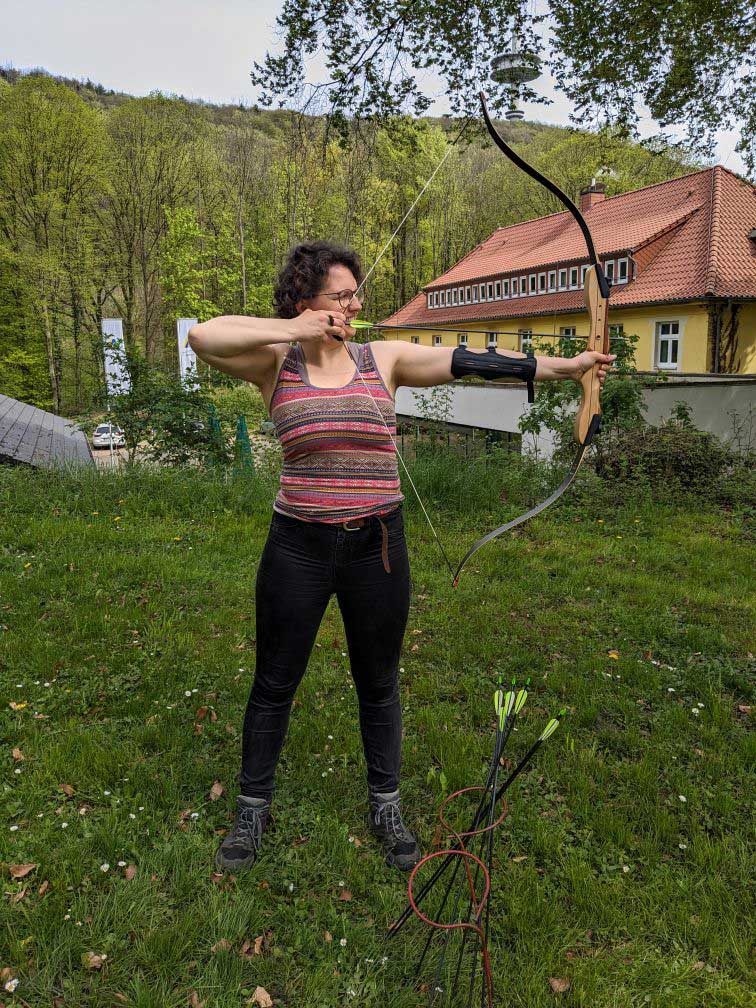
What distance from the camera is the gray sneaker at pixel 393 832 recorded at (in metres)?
1.69

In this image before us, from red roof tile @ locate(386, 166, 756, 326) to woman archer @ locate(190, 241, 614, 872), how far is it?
10902 millimetres

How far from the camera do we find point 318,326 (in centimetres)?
145

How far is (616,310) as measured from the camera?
1499 centimetres

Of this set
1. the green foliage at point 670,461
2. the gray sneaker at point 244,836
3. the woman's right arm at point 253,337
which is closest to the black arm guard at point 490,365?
the woman's right arm at point 253,337

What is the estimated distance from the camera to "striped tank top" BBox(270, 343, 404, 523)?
59.2 inches

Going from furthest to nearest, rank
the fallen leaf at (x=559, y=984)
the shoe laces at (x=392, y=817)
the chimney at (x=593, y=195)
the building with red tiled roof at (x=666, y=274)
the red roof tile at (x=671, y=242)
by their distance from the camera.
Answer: the chimney at (x=593, y=195) → the red roof tile at (x=671, y=242) → the building with red tiled roof at (x=666, y=274) → the shoe laces at (x=392, y=817) → the fallen leaf at (x=559, y=984)

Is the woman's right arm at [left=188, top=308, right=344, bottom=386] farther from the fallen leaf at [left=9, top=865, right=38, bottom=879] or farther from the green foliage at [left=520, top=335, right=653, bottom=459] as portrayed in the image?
the green foliage at [left=520, top=335, right=653, bottom=459]

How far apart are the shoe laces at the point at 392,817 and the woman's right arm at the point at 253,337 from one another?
1.15 metres

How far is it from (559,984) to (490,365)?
1.37 m

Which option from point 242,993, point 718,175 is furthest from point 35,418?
point 718,175

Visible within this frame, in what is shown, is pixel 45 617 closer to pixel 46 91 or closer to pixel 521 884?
pixel 521 884

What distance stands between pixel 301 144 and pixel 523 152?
21614mm

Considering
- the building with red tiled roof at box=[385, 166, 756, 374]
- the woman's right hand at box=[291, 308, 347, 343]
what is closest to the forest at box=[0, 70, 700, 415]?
the building with red tiled roof at box=[385, 166, 756, 374]

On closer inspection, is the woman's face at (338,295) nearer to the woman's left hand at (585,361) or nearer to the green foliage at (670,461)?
the woman's left hand at (585,361)
